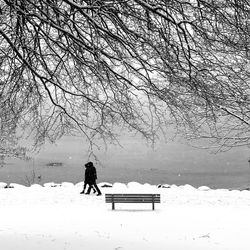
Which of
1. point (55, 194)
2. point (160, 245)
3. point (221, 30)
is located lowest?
point (160, 245)

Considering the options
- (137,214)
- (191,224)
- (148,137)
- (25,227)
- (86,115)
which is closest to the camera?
(148,137)

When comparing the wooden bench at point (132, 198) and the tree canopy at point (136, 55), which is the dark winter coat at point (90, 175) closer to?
the wooden bench at point (132, 198)

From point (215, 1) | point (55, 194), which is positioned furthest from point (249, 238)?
point (55, 194)

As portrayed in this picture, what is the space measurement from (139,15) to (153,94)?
123cm

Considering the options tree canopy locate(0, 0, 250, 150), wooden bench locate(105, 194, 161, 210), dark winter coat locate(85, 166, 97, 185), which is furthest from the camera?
dark winter coat locate(85, 166, 97, 185)

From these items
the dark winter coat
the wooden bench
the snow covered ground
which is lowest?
the snow covered ground

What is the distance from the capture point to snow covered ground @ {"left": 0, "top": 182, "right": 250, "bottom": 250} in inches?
386

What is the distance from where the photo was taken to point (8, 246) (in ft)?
28.8

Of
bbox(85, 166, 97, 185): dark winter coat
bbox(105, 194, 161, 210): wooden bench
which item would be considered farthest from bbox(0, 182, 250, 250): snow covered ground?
bbox(85, 166, 97, 185): dark winter coat

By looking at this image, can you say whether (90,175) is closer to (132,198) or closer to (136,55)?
(132,198)

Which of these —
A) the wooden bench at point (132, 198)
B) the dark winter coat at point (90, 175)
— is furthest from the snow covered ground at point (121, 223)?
the dark winter coat at point (90, 175)

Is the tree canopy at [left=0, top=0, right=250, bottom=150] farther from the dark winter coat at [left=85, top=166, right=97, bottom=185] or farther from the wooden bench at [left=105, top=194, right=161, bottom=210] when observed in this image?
the dark winter coat at [left=85, top=166, right=97, bottom=185]

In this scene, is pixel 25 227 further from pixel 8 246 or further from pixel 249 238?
pixel 249 238

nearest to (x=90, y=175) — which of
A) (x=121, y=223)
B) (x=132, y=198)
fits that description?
(x=132, y=198)
